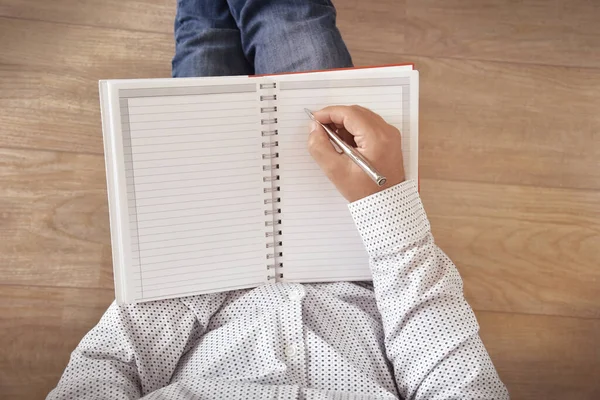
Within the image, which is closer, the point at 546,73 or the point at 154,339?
the point at 154,339

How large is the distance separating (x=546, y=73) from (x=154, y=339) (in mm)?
922

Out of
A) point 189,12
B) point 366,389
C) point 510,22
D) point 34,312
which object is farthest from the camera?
point 510,22

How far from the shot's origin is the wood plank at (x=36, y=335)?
1028mm

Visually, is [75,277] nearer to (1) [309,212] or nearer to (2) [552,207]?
(1) [309,212]

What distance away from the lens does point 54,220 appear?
1042 millimetres

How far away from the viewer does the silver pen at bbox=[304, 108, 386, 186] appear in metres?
Result: 0.64

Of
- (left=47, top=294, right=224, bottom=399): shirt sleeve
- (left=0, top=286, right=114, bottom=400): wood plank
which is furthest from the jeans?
(left=0, top=286, right=114, bottom=400): wood plank

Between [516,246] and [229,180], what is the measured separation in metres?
0.67

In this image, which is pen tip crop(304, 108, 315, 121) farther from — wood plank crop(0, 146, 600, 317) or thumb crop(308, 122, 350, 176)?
wood plank crop(0, 146, 600, 317)

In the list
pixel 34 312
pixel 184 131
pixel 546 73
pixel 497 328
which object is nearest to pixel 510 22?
pixel 546 73

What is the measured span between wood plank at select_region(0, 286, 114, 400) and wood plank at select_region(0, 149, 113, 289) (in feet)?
0.08

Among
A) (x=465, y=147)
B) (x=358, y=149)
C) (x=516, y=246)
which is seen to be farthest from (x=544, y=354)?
(x=358, y=149)

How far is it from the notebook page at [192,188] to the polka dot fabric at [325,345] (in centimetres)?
5

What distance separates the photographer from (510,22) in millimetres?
1135
